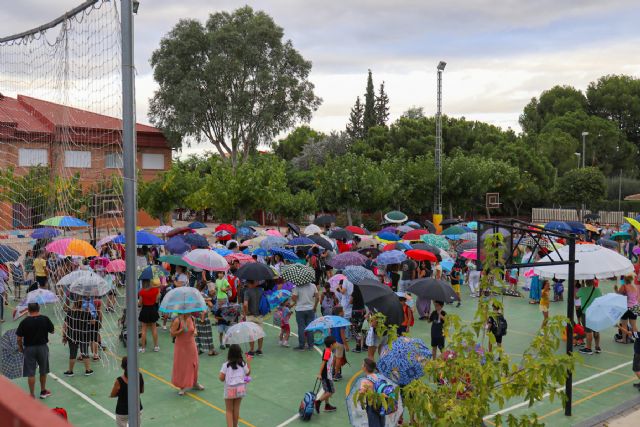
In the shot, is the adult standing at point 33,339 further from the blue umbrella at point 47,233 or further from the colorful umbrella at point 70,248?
the blue umbrella at point 47,233

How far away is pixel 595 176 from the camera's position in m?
46.8

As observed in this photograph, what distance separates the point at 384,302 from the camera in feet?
36.1

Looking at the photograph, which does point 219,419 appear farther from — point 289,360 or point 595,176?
point 595,176

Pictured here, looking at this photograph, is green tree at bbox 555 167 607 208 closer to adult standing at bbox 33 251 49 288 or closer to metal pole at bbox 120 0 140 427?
adult standing at bbox 33 251 49 288

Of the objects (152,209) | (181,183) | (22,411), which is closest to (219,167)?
(181,183)

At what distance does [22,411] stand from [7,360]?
9468 mm

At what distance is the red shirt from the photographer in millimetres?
12156

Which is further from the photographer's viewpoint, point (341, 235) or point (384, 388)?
point (341, 235)

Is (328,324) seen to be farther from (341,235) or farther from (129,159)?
(341,235)

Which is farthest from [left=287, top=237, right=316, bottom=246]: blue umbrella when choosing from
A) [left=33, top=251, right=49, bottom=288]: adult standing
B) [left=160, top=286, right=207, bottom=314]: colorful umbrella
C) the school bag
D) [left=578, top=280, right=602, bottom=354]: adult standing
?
the school bag

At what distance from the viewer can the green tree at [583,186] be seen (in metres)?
46.9

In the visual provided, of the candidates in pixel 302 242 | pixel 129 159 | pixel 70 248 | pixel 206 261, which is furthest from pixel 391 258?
pixel 129 159

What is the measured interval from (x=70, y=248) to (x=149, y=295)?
8.98 feet

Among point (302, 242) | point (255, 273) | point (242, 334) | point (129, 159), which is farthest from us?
point (302, 242)
